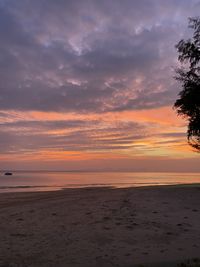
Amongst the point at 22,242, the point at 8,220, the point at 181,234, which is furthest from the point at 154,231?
the point at 8,220

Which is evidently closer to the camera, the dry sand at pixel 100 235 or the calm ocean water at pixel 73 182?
the dry sand at pixel 100 235

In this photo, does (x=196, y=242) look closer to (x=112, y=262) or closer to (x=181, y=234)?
(x=181, y=234)

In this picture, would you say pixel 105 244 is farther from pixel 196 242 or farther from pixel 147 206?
pixel 147 206

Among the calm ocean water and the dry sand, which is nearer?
the dry sand

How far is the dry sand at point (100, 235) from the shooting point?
30.2 ft

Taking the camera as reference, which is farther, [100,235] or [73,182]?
[73,182]

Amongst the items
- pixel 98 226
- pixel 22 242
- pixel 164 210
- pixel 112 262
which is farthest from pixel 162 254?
pixel 164 210

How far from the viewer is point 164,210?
15.0 m

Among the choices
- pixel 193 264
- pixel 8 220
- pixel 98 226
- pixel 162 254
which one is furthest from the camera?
pixel 8 220

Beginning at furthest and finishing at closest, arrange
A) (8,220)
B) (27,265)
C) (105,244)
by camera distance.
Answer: (8,220)
(105,244)
(27,265)

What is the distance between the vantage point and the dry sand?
9203mm

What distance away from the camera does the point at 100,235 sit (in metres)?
11.0

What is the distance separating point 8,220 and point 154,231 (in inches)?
218

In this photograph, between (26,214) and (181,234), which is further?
(26,214)
